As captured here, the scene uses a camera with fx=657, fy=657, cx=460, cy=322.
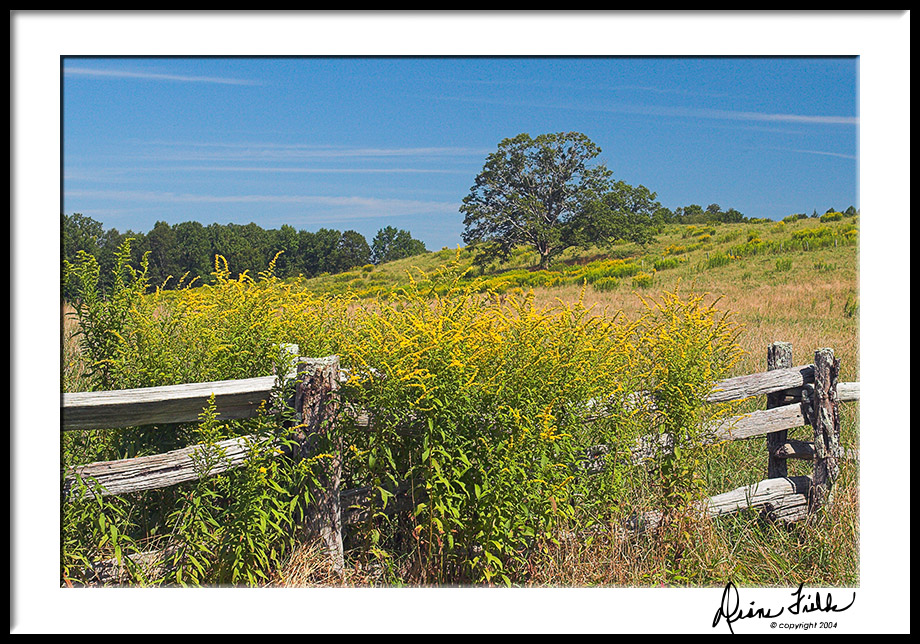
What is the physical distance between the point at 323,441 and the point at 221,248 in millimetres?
11389

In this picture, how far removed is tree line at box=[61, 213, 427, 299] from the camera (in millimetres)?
4070

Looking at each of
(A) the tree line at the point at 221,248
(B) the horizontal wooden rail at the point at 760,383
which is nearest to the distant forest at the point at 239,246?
(A) the tree line at the point at 221,248

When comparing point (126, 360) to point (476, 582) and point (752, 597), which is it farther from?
point (752, 597)

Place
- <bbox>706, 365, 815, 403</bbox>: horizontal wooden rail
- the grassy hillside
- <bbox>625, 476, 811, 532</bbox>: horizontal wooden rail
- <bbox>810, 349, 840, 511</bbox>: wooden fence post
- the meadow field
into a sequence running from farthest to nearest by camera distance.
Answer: the grassy hillside < <bbox>810, 349, 840, 511</bbox>: wooden fence post < <bbox>625, 476, 811, 532</bbox>: horizontal wooden rail < <bbox>706, 365, 815, 403</bbox>: horizontal wooden rail < the meadow field

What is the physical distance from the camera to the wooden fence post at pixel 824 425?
4.89 meters

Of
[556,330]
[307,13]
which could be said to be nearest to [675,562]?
[556,330]

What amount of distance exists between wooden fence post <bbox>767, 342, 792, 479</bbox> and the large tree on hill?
27.4 metres

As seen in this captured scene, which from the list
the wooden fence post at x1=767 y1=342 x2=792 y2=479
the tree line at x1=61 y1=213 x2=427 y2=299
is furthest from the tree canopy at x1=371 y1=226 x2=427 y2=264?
the wooden fence post at x1=767 y1=342 x2=792 y2=479

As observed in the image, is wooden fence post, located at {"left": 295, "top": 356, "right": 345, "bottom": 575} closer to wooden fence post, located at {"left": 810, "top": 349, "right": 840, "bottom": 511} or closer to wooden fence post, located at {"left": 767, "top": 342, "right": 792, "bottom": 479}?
wooden fence post, located at {"left": 767, "top": 342, "right": 792, "bottom": 479}

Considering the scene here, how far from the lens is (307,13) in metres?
3.54
